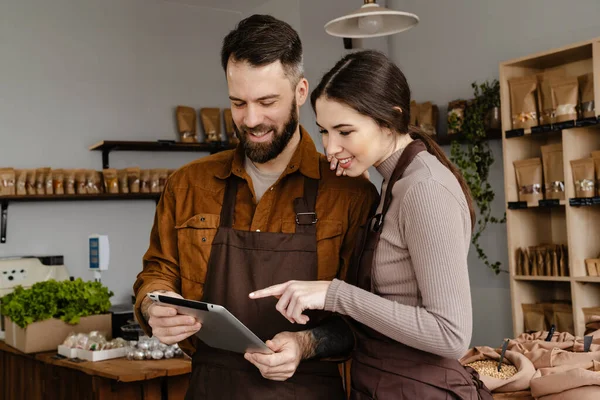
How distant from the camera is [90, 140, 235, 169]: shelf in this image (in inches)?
240

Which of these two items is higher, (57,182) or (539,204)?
(57,182)

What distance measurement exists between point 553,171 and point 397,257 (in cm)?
340

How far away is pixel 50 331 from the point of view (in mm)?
3822

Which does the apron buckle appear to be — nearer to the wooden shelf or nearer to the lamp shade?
the lamp shade

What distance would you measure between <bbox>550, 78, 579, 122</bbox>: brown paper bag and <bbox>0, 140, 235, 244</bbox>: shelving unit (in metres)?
3.33

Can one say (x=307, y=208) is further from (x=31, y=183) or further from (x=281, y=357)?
(x=31, y=183)

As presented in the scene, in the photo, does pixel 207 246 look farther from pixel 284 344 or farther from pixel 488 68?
pixel 488 68

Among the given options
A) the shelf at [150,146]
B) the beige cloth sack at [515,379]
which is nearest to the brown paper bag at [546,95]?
the beige cloth sack at [515,379]

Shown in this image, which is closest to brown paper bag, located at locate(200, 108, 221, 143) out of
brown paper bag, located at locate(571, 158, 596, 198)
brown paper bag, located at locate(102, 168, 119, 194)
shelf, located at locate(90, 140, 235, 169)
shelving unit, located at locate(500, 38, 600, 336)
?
shelf, located at locate(90, 140, 235, 169)

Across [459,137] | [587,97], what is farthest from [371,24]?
[459,137]

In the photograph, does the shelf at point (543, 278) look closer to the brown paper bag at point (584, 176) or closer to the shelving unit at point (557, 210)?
the shelving unit at point (557, 210)

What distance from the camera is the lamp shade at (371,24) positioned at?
3908 mm

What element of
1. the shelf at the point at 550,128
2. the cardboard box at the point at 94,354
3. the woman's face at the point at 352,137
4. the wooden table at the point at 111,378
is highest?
the shelf at the point at 550,128

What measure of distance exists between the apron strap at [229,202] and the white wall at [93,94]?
4.53 meters
